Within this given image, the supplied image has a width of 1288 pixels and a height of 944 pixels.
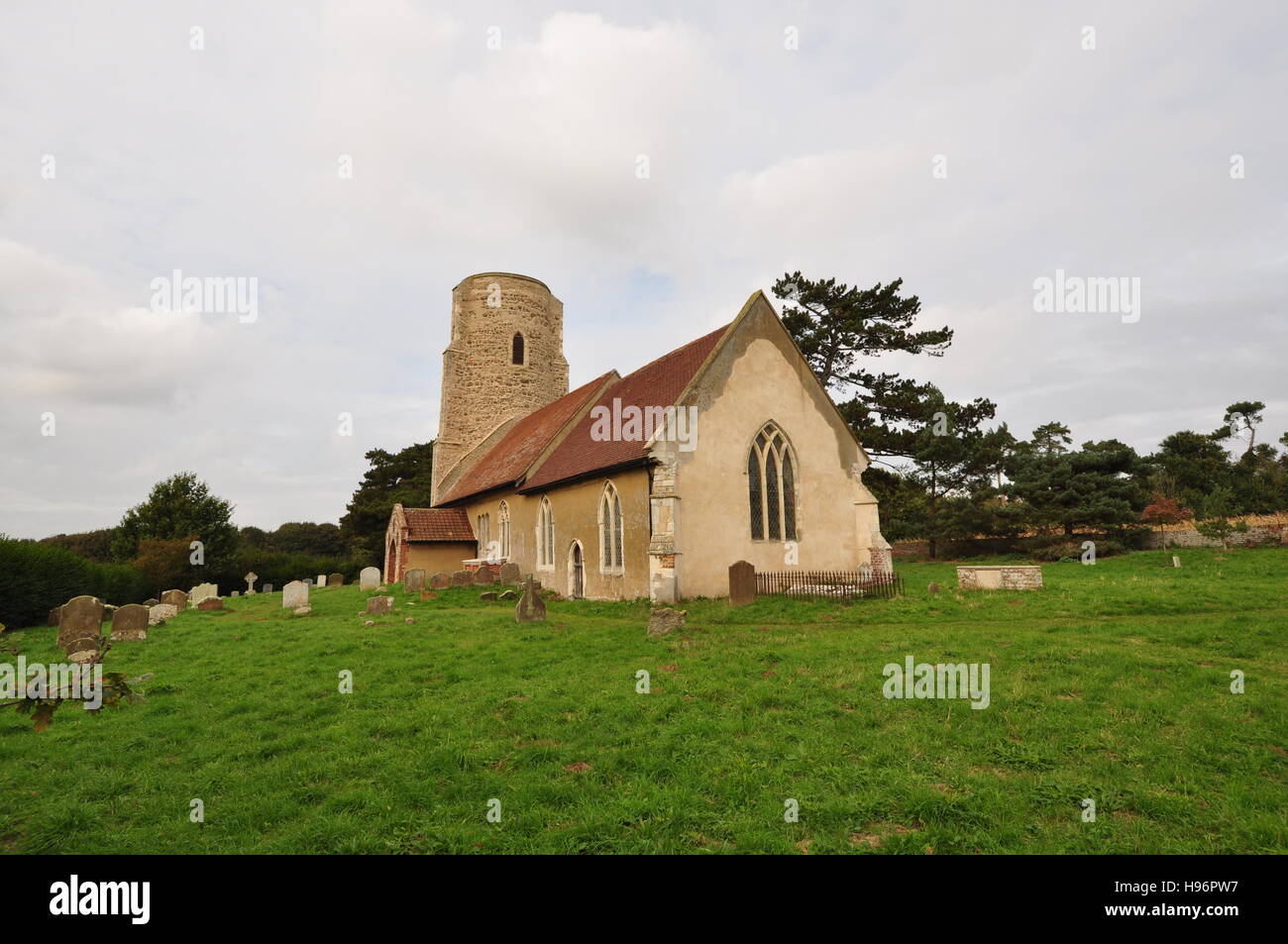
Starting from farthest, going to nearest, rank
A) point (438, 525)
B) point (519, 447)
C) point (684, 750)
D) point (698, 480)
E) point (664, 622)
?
point (438, 525) → point (519, 447) → point (698, 480) → point (664, 622) → point (684, 750)

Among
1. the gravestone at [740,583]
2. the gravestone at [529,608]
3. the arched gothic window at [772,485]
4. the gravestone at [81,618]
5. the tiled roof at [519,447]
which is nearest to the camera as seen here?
the gravestone at [81,618]

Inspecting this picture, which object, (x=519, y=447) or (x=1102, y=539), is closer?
(x=519, y=447)

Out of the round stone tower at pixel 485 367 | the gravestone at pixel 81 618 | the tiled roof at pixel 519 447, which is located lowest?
the gravestone at pixel 81 618

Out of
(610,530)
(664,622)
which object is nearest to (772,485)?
(610,530)

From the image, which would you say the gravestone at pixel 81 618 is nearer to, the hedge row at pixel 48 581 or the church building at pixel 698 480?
the hedge row at pixel 48 581

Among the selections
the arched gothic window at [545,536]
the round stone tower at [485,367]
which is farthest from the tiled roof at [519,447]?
the arched gothic window at [545,536]

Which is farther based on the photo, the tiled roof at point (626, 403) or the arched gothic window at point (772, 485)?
the tiled roof at point (626, 403)

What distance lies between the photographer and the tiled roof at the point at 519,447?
23406mm

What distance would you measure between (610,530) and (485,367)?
746 inches

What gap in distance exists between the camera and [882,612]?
43.6 ft

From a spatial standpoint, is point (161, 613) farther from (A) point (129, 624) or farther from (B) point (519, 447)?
(B) point (519, 447)

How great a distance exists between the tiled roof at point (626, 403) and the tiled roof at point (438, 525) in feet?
25.7

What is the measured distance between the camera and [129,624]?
13852 mm
